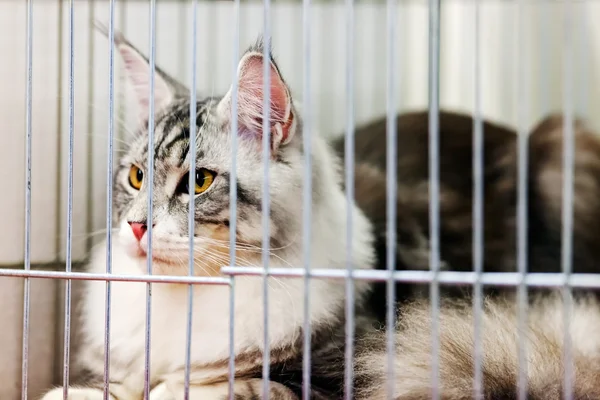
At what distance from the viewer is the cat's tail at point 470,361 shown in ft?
2.39

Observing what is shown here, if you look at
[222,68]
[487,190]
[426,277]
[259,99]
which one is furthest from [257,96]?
[487,190]

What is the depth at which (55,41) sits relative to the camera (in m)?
1.10

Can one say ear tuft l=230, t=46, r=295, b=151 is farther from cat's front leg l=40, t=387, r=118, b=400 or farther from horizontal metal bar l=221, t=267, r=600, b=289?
cat's front leg l=40, t=387, r=118, b=400

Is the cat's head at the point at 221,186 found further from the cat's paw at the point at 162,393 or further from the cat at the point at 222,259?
the cat's paw at the point at 162,393

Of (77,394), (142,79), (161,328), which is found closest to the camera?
(77,394)

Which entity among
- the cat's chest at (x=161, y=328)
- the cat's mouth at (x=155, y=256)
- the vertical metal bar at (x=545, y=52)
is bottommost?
the cat's chest at (x=161, y=328)

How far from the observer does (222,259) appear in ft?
2.93

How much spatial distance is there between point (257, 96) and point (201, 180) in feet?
0.52

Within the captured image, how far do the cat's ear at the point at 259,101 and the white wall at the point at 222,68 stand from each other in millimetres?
351

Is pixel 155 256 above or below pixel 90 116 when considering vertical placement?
below

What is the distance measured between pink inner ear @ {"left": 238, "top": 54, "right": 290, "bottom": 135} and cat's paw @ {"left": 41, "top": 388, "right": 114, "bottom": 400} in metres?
0.44

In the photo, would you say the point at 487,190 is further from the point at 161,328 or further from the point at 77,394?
the point at 77,394

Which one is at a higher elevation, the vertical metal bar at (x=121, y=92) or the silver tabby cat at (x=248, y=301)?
the vertical metal bar at (x=121, y=92)

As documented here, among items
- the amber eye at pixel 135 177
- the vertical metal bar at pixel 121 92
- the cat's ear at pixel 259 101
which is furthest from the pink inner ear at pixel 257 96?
Result: the vertical metal bar at pixel 121 92
